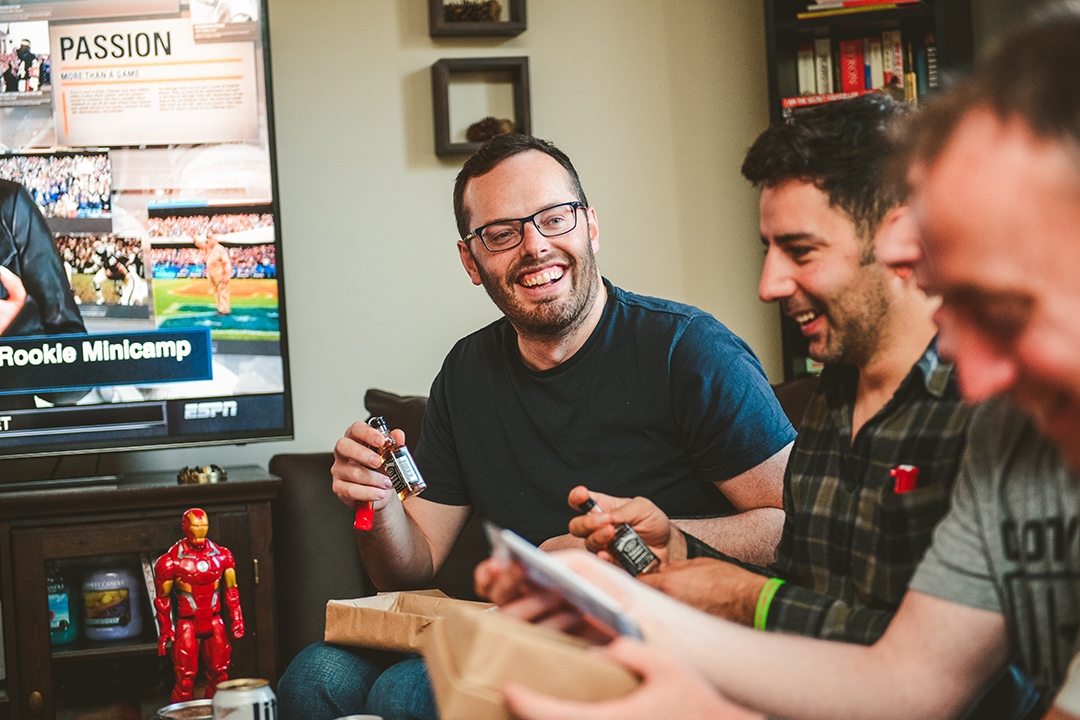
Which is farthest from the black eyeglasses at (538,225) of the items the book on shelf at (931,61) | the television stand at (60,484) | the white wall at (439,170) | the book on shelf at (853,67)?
the book on shelf at (931,61)

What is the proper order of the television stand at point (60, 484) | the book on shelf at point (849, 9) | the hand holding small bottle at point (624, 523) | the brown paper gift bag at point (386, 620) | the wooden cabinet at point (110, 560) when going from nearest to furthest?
the hand holding small bottle at point (624, 523) → the brown paper gift bag at point (386, 620) → the wooden cabinet at point (110, 560) → the television stand at point (60, 484) → the book on shelf at point (849, 9)

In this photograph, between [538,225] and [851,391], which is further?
[538,225]

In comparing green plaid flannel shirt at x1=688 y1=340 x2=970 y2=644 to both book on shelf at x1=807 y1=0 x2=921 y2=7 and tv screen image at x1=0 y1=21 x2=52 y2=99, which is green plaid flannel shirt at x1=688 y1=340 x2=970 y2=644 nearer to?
book on shelf at x1=807 y1=0 x2=921 y2=7

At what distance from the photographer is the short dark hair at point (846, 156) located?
45.2 inches

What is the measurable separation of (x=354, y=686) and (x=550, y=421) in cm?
59

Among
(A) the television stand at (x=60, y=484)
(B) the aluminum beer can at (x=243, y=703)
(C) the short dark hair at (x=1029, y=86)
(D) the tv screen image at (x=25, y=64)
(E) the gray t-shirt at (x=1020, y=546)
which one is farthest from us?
(D) the tv screen image at (x=25, y=64)

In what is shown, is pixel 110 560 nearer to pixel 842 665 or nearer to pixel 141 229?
pixel 141 229

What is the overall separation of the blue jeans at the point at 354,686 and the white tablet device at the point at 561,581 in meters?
0.85

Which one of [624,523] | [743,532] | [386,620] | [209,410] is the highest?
[209,410]

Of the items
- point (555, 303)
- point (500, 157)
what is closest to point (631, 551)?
point (555, 303)

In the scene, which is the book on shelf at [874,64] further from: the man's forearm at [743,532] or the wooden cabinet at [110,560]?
the wooden cabinet at [110,560]

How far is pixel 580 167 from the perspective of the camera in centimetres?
293

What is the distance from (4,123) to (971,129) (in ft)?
8.19

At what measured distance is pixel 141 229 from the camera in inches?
98.0
